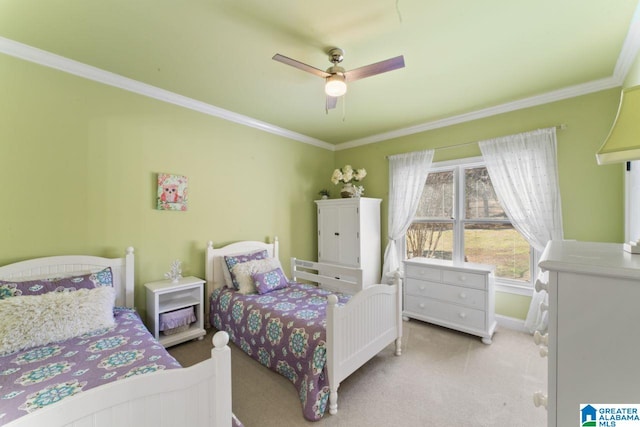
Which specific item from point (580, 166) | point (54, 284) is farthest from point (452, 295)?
point (54, 284)

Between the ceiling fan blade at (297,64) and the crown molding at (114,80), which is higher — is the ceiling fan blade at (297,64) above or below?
below

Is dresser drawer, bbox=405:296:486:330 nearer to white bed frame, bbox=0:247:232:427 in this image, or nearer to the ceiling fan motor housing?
white bed frame, bbox=0:247:232:427

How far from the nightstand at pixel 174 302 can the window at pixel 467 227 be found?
111 inches

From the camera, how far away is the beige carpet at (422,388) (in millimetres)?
1708

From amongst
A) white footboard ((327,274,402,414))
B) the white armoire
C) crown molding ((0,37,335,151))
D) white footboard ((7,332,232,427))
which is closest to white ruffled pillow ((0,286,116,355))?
white footboard ((7,332,232,427))

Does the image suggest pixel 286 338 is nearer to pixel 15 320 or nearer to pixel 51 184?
pixel 15 320

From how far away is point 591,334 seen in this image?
0.81m

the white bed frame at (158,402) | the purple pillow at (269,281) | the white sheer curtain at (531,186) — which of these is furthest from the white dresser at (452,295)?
the white bed frame at (158,402)

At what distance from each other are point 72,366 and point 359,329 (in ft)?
5.76

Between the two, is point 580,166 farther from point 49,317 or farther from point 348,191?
point 49,317

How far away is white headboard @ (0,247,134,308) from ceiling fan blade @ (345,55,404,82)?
2484 millimetres

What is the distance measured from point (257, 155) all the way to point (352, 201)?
1.45 m

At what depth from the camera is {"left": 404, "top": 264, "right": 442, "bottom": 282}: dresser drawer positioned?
3003 millimetres

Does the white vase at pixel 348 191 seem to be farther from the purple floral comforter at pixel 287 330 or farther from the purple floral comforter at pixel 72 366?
the purple floral comforter at pixel 72 366
